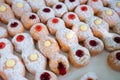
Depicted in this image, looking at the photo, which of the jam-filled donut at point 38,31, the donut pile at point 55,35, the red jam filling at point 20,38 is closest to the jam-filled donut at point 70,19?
the donut pile at point 55,35

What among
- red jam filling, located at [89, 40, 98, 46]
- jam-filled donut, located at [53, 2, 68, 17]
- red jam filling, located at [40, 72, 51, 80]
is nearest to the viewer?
red jam filling, located at [40, 72, 51, 80]

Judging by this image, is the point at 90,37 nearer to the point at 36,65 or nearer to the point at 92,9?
the point at 92,9

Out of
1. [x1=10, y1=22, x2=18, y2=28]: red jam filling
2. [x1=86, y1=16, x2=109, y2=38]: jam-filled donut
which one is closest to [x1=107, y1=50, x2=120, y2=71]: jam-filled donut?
[x1=86, y1=16, x2=109, y2=38]: jam-filled donut

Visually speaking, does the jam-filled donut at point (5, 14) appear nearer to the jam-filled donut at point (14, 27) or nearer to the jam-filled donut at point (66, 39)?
the jam-filled donut at point (14, 27)

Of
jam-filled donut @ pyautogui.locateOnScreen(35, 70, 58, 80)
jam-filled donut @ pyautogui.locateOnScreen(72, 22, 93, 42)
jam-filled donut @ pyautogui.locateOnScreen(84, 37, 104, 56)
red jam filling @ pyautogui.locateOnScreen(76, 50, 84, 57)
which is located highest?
jam-filled donut @ pyautogui.locateOnScreen(72, 22, 93, 42)

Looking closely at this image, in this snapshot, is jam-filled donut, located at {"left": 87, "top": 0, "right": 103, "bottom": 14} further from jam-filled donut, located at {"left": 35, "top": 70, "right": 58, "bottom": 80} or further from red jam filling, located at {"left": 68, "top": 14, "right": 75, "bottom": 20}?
jam-filled donut, located at {"left": 35, "top": 70, "right": 58, "bottom": 80}

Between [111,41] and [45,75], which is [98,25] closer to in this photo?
[111,41]

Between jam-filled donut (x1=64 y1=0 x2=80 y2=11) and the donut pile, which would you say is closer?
the donut pile
